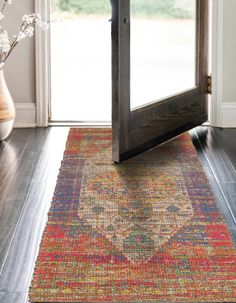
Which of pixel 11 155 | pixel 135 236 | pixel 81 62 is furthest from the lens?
pixel 81 62

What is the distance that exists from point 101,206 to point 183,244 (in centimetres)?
57

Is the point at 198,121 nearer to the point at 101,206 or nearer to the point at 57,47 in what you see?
the point at 101,206

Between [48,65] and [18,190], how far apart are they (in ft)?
5.10

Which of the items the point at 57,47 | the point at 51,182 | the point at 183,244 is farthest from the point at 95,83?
the point at 183,244

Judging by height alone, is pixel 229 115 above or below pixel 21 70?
below

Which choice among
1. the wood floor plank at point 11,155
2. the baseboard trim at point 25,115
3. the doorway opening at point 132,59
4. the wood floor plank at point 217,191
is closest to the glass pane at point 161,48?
the doorway opening at point 132,59

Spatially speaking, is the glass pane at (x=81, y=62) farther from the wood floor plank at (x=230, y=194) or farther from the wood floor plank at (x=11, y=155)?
the wood floor plank at (x=230, y=194)

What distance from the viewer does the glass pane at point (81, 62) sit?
18.7 ft

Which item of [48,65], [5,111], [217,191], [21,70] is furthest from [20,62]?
[217,191]

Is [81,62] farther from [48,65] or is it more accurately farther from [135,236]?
[135,236]

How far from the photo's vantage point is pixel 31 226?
9.71 ft

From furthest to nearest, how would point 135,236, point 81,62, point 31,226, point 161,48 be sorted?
point 81,62
point 161,48
point 31,226
point 135,236

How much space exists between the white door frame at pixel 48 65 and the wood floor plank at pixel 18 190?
0.28 m

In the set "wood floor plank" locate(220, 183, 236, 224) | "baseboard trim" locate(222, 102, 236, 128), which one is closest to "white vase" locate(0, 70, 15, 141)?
"baseboard trim" locate(222, 102, 236, 128)
